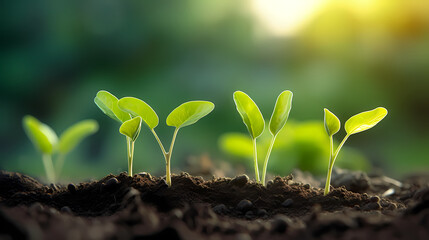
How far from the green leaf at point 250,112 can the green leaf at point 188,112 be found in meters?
0.10

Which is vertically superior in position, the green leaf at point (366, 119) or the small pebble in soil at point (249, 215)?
the green leaf at point (366, 119)

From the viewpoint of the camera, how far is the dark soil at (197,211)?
0.64m

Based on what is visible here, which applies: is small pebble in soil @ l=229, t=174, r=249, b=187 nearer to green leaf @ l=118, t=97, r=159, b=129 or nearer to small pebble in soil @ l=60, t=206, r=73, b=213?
green leaf @ l=118, t=97, r=159, b=129

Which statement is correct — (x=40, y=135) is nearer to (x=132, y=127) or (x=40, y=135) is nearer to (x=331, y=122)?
(x=132, y=127)

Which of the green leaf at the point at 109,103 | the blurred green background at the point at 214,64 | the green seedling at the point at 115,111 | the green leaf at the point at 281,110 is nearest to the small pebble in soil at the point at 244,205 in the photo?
the green leaf at the point at 281,110

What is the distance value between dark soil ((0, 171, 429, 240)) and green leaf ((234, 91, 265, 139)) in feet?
0.48

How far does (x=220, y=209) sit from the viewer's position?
35.8 inches

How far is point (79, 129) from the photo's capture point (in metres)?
1.59

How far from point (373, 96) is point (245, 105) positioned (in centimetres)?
341

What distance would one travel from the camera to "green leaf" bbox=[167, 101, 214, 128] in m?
0.94

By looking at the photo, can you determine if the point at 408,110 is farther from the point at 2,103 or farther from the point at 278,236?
the point at 2,103

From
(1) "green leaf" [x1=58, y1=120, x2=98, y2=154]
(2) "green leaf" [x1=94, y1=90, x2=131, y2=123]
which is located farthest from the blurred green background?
(2) "green leaf" [x1=94, y1=90, x2=131, y2=123]

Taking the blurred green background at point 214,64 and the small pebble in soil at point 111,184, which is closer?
the small pebble in soil at point 111,184

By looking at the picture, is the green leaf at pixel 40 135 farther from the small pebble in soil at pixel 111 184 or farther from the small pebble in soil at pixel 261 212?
the small pebble in soil at pixel 261 212
